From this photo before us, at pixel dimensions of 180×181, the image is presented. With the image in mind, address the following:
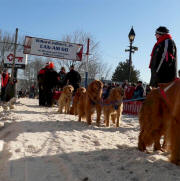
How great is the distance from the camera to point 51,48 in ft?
50.1

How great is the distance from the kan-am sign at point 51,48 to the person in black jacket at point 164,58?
11.6m

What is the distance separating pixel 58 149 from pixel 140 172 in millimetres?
1526

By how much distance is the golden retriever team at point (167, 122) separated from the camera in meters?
2.96

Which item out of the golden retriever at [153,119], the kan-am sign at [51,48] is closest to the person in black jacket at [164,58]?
the golden retriever at [153,119]

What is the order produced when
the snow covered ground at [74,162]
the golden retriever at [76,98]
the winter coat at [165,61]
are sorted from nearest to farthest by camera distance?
the snow covered ground at [74,162] → the winter coat at [165,61] → the golden retriever at [76,98]

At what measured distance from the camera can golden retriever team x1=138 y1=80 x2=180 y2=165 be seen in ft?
9.73

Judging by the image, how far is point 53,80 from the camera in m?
12.3

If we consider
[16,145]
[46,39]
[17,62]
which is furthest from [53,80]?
[16,145]

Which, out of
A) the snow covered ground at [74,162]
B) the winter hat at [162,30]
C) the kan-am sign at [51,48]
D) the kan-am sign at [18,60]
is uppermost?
the kan-am sign at [51,48]

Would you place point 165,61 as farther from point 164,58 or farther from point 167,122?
point 167,122

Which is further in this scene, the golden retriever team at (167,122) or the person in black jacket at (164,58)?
the person in black jacket at (164,58)

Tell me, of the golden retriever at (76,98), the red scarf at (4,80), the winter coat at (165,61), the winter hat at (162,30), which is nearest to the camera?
the winter coat at (165,61)

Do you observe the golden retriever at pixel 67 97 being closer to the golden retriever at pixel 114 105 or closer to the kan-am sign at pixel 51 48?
the golden retriever at pixel 114 105

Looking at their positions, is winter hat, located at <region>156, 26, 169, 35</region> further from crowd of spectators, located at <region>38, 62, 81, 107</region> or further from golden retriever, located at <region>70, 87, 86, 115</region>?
crowd of spectators, located at <region>38, 62, 81, 107</region>
